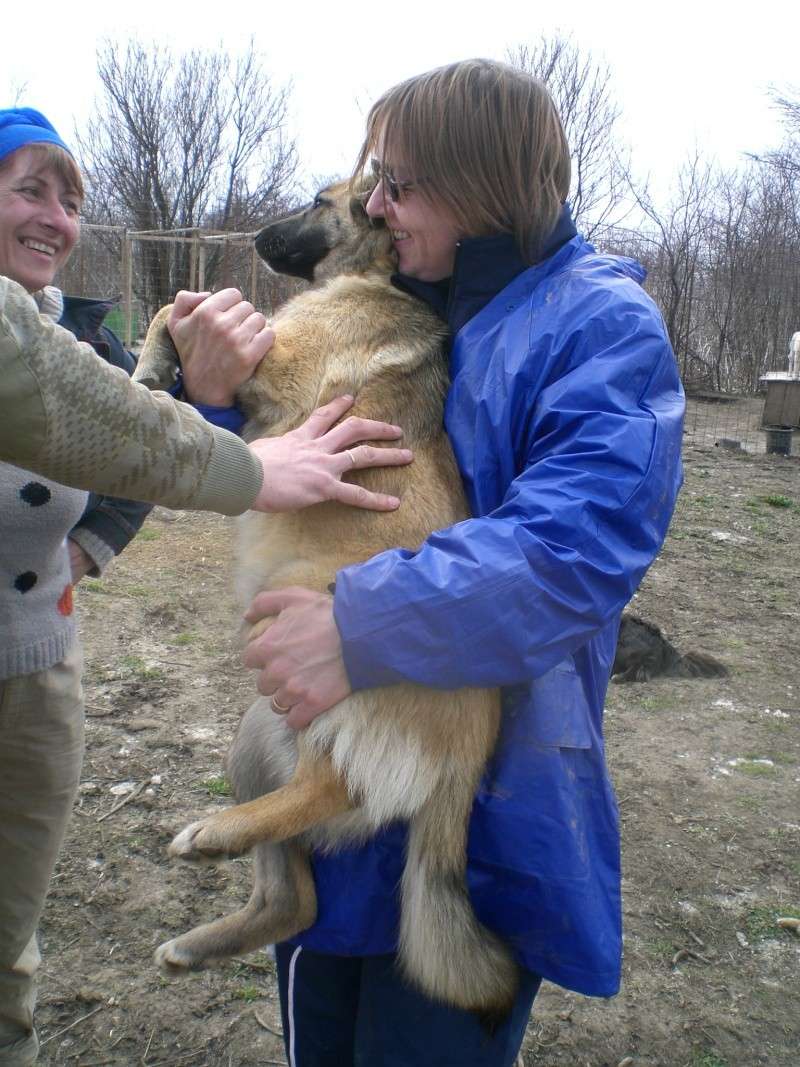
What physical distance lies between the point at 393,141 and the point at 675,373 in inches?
28.6

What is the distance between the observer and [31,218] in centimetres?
246

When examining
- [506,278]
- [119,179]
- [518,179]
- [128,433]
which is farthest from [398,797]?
[119,179]

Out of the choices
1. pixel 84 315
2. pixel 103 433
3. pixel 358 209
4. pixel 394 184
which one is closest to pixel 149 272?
pixel 84 315

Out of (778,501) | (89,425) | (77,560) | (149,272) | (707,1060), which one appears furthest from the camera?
(149,272)

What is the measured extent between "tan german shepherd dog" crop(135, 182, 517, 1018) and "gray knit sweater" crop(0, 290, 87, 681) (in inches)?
16.2

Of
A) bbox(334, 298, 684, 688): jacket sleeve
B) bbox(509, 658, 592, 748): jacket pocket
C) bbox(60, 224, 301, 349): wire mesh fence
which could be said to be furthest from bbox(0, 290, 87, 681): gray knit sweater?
bbox(60, 224, 301, 349): wire mesh fence

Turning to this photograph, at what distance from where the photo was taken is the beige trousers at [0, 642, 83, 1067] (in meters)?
2.42

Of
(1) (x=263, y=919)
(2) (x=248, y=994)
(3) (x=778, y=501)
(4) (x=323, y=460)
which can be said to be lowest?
(2) (x=248, y=994)

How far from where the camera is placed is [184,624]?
18.0ft

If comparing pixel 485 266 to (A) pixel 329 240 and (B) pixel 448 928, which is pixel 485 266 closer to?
(A) pixel 329 240

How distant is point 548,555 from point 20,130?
200 centimetres

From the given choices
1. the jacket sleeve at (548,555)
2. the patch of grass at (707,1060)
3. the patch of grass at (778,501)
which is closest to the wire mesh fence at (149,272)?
the patch of grass at (778,501)

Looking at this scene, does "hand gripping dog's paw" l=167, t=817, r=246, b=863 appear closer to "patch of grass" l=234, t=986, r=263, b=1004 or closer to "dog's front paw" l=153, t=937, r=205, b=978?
"dog's front paw" l=153, t=937, r=205, b=978

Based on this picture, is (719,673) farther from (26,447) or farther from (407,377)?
(26,447)
